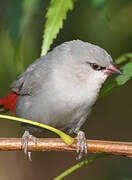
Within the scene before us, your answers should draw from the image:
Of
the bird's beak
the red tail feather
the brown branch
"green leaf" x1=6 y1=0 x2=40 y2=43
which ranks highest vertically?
"green leaf" x1=6 y1=0 x2=40 y2=43

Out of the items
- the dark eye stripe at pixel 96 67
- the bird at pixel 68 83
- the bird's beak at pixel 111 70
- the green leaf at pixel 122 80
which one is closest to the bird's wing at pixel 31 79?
the bird at pixel 68 83

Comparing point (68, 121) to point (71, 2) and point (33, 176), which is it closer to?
point (71, 2)

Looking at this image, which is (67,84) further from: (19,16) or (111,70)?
(19,16)

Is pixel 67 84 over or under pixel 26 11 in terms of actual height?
under

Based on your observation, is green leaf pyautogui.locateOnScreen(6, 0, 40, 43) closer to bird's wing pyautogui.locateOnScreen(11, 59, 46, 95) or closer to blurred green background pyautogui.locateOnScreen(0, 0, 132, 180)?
blurred green background pyautogui.locateOnScreen(0, 0, 132, 180)

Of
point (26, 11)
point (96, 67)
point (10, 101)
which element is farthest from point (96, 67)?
point (10, 101)

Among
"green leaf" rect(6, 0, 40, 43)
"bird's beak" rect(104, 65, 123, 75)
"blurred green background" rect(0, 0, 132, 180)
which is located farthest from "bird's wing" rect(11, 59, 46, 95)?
"green leaf" rect(6, 0, 40, 43)
